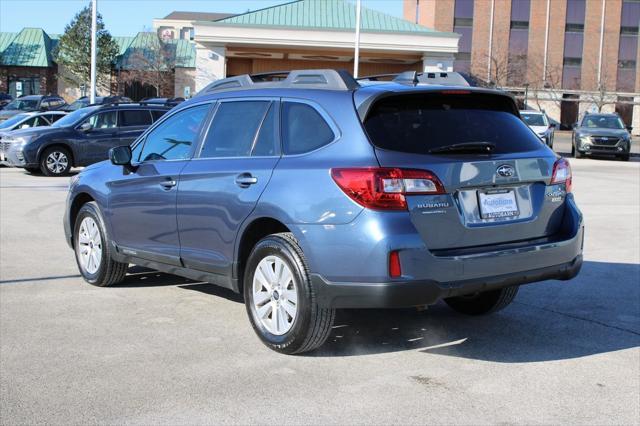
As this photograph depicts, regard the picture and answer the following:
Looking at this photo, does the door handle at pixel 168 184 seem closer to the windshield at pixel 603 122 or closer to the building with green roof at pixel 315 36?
the windshield at pixel 603 122

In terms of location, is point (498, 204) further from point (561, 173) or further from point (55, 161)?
point (55, 161)

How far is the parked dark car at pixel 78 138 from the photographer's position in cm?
1950

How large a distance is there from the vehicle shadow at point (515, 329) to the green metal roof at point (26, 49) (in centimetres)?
6369

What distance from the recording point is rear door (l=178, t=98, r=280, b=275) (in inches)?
218

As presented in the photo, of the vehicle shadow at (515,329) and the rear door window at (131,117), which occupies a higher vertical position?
the rear door window at (131,117)

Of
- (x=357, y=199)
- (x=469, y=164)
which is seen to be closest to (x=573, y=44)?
(x=469, y=164)

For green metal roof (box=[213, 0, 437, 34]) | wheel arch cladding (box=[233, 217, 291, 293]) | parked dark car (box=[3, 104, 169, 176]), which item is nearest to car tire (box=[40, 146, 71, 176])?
parked dark car (box=[3, 104, 169, 176])

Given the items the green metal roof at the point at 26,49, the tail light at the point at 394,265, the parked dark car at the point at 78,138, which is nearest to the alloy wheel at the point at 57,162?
the parked dark car at the point at 78,138

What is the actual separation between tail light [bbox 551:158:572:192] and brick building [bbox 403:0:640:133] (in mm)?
64169

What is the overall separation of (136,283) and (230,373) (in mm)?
2938

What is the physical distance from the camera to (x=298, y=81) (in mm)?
5703

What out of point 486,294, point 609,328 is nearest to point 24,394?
point 486,294

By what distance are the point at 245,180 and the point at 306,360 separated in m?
1.30

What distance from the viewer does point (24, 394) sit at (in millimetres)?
4562
